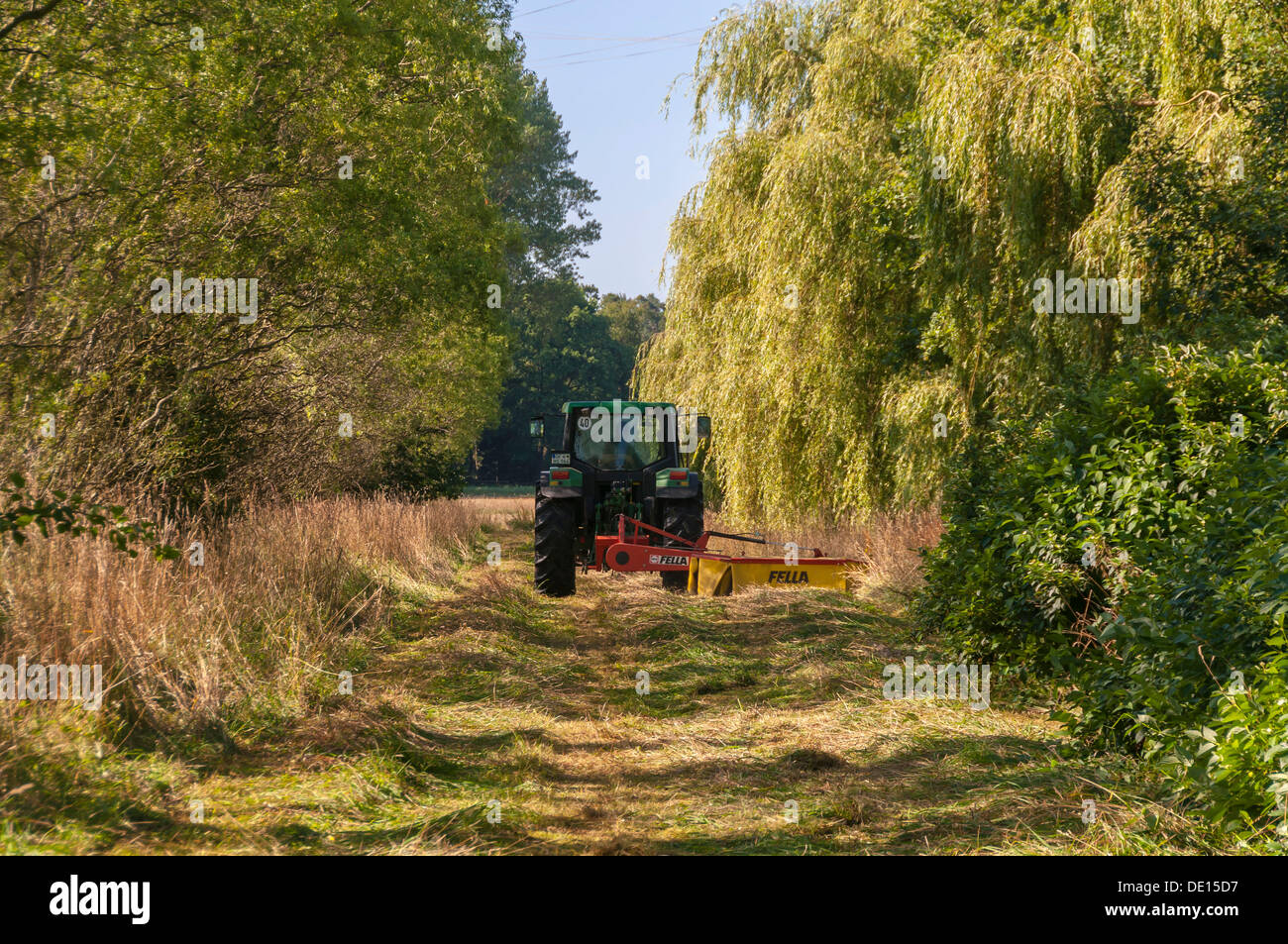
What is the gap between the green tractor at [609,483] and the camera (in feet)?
38.8

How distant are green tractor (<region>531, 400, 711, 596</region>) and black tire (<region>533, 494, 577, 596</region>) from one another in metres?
0.01

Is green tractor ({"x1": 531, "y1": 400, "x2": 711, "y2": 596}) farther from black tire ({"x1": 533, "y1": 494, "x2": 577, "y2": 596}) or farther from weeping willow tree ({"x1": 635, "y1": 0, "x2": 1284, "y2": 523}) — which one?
weeping willow tree ({"x1": 635, "y1": 0, "x2": 1284, "y2": 523})

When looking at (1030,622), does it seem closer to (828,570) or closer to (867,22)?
(828,570)

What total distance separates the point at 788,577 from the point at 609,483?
11.5 ft

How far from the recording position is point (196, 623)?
5816mm

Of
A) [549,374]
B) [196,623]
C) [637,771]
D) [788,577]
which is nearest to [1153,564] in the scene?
[637,771]

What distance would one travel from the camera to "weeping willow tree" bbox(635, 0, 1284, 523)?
347 inches

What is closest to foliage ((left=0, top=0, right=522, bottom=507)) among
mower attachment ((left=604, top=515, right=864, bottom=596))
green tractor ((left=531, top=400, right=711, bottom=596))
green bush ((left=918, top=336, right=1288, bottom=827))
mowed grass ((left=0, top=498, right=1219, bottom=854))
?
green tractor ((left=531, top=400, right=711, bottom=596))

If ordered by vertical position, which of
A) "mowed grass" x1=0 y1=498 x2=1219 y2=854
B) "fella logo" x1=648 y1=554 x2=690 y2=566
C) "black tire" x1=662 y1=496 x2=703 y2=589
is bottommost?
"mowed grass" x1=0 y1=498 x2=1219 y2=854

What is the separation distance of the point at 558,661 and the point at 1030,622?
156 inches

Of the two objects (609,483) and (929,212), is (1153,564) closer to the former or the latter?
(929,212)

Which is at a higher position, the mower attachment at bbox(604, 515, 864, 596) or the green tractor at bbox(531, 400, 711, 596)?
the green tractor at bbox(531, 400, 711, 596)

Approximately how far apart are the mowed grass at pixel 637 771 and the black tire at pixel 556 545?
9.59 ft

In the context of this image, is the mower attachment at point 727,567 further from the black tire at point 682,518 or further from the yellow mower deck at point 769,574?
the black tire at point 682,518
